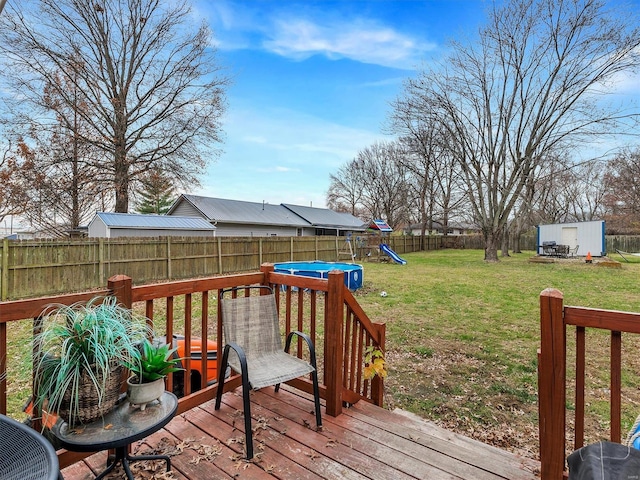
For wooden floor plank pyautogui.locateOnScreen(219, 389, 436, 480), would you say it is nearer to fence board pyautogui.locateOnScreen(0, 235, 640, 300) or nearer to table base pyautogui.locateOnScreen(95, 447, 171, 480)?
table base pyautogui.locateOnScreen(95, 447, 171, 480)

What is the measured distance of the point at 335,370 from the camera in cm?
244

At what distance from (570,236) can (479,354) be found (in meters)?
18.0

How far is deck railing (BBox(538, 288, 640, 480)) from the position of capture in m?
1.52

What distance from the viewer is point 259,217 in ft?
68.9

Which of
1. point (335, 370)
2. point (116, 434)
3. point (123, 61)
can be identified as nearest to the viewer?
point (116, 434)

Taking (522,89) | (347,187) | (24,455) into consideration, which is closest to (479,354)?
(24,455)

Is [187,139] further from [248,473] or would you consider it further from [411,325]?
[248,473]

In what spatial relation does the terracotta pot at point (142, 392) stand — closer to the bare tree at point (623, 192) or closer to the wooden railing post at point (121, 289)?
the wooden railing post at point (121, 289)

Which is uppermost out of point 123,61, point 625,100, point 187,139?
point 123,61

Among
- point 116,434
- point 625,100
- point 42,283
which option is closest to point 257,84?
point 42,283

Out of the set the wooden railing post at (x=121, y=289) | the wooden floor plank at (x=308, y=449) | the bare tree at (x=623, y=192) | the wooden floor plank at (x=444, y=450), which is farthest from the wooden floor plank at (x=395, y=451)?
the bare tree at (x=623, y=192)

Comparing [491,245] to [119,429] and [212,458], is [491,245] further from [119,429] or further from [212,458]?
[119,429]

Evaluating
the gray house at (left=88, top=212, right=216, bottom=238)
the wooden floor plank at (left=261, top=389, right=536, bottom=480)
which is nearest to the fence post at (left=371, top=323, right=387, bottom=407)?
the wooden floor plank at (left=261, top=389, right=536, bottom=480)

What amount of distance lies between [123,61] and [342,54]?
9.41 m
